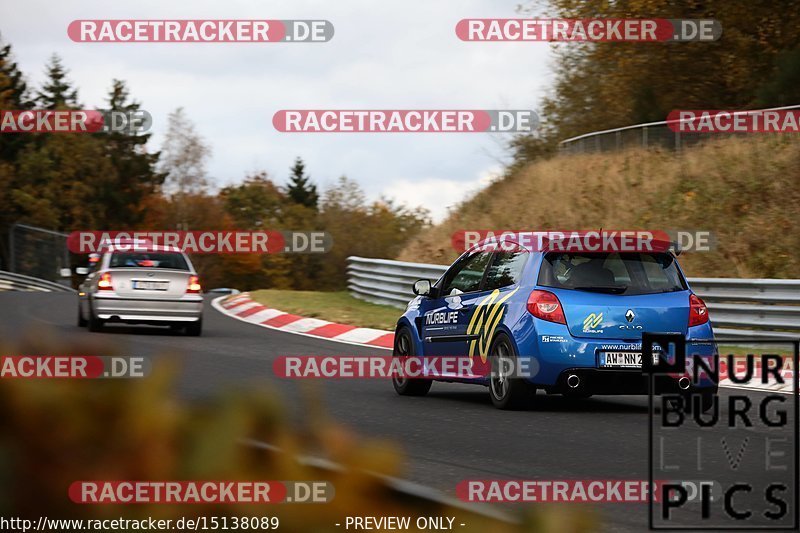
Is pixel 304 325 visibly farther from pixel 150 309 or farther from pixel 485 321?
pixel 485 321

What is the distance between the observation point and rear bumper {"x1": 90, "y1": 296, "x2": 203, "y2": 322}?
19703 mm

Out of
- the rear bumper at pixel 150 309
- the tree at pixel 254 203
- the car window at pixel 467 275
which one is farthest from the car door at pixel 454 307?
the tree at pixel 254 203

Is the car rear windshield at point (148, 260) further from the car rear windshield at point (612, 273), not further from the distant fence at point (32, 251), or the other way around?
the distant fence at point (32, 251)

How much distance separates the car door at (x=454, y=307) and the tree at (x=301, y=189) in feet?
386

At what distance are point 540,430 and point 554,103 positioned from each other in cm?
3564

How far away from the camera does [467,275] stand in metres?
12.2

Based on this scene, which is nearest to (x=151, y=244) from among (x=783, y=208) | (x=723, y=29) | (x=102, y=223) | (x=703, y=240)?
(x=703, y=240)

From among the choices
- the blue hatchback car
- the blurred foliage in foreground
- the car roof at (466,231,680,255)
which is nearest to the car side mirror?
the car roof at (466,231,680,255)

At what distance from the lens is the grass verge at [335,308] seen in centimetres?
2156

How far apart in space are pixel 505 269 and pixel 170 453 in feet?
31.5

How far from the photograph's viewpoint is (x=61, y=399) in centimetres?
217

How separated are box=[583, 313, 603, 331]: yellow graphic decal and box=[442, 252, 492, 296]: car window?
1.37m

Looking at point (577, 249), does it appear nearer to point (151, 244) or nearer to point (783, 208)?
point (151, 244)

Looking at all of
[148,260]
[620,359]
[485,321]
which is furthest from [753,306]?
[148,260]
